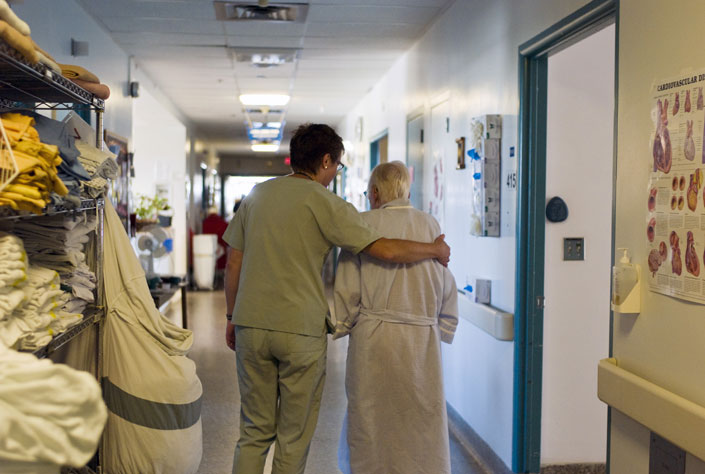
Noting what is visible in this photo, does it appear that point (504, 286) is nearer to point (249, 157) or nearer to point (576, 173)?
point (576, 173)

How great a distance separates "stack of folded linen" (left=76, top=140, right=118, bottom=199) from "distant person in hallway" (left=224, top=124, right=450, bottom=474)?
550mm

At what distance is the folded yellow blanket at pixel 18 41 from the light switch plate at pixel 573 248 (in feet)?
8.45

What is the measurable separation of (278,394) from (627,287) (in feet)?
4.37

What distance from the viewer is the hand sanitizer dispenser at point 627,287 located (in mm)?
2223

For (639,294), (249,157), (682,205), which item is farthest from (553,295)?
(249,157)

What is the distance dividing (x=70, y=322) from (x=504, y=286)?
7.29 feet

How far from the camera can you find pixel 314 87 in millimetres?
8016

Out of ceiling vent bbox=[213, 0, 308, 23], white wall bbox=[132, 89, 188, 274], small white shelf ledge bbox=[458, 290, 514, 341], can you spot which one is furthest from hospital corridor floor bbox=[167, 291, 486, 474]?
white wall bbox=[132, 89, 188, 274]

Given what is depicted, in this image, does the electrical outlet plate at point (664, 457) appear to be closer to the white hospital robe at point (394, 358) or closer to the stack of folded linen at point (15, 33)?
the white hospital robe at point (394, 358)

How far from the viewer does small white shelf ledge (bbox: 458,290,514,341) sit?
11.3 feet

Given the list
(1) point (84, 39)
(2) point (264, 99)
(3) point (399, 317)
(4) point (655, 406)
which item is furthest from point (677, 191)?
(2) point (264, 99)

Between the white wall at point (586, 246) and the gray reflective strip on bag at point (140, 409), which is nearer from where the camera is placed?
the gray reflective strip on bag at point (140, 409)

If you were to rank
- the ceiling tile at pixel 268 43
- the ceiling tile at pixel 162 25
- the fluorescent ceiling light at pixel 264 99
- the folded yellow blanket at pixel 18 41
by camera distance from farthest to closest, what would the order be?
the fluorescent ceiling light at pixel 264 99 < the ceiling tile at pixel 162 25 < the ceiling tile at pixel 268 43 < the folded yellow blanket at pixel 18 41

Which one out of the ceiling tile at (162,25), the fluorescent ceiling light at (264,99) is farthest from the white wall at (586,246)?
the fluorescent ceiling light at (264,99)
